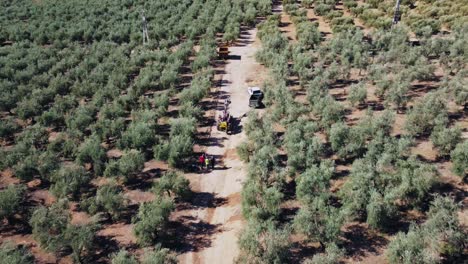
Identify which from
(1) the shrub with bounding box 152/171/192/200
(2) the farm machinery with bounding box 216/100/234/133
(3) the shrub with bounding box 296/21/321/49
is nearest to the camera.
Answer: (1) the shrub with bounding box 152/171/192/200

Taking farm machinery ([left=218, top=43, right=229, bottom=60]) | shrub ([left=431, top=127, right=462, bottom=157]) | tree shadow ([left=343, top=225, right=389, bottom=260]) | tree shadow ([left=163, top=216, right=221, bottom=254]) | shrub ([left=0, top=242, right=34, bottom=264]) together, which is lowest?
tree shadow ([left=163, top=216, right=221, bottom=254])

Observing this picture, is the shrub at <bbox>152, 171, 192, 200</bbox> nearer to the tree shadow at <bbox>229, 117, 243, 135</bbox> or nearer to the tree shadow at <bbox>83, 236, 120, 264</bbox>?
the tree shadow at <bbox>83, 236, 120, 264</bbox>

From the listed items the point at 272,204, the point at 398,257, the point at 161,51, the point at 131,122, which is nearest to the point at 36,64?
the point at 161,51

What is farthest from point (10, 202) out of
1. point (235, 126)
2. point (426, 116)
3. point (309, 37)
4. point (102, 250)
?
point (309, 37)

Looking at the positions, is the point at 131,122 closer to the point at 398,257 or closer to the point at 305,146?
the point at 305,146

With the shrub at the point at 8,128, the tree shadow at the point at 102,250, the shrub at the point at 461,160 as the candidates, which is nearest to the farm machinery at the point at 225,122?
the tree shadow at the point at 102,250

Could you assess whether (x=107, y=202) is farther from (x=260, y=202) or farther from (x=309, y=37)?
(x=309, y=37)

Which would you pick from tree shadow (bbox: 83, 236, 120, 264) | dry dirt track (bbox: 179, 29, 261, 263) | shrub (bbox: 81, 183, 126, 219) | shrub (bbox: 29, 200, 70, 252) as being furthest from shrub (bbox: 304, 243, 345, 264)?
shrub (bbox: 29, 200, 70, 252)

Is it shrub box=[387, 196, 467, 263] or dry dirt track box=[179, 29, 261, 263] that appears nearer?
shrub box=[387, 196, 467, 263]
